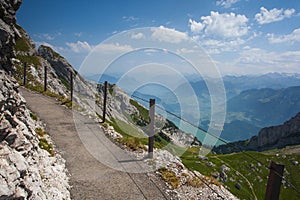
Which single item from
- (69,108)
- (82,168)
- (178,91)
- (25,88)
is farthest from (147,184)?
(25,88)

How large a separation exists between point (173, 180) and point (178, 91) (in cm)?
711

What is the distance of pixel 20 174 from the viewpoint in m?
6.34

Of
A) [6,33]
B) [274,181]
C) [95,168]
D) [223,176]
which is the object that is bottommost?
[223,176]

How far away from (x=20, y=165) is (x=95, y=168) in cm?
405

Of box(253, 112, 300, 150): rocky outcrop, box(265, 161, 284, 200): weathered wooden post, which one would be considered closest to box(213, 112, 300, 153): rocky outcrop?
box(253, 112, 300, 150): rocky outcrop

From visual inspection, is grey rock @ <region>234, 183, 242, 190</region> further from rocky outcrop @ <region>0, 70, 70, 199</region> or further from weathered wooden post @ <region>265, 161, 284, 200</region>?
weathered wooden post @ <region>265, 161, 284, 200</region>

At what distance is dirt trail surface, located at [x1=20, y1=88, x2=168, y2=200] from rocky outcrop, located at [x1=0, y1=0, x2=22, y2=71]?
4893 millimetres

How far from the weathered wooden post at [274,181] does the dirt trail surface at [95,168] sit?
4.07 m

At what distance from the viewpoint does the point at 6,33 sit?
31.6 ft

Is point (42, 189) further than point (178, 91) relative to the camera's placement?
No

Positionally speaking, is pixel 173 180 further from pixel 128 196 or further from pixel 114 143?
pixel 114 143

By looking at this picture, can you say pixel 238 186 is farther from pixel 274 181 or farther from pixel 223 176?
pixel 274 181

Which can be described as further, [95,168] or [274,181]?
[95,168]

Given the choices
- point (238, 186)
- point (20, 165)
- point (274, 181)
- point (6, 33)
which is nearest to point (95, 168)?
point (20, 165)
